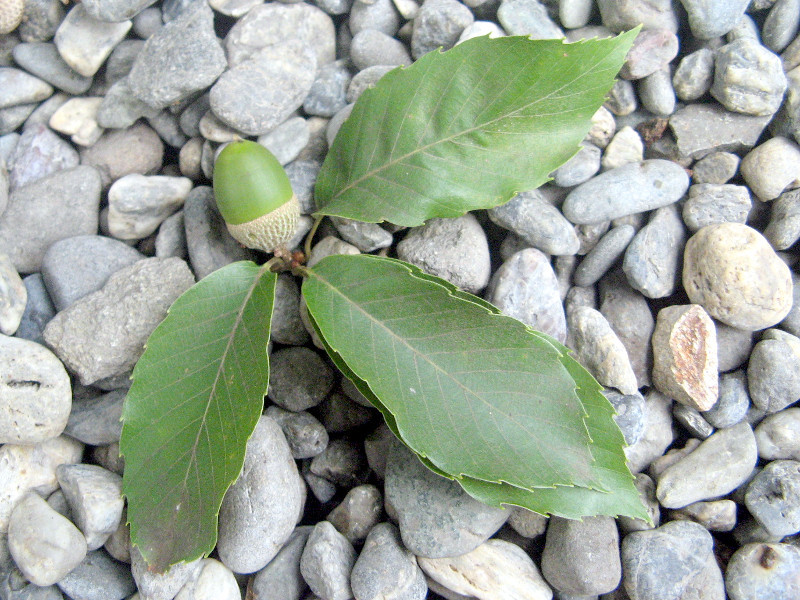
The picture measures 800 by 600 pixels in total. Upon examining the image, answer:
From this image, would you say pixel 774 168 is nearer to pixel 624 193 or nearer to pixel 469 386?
pixel 624 193

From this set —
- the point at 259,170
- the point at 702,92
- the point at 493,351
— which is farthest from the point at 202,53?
the point at 702,92

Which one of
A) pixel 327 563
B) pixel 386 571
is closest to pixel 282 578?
pixel 327 563

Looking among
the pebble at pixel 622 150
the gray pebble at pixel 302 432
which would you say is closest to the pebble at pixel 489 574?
the gray pebble at pixel 302 432

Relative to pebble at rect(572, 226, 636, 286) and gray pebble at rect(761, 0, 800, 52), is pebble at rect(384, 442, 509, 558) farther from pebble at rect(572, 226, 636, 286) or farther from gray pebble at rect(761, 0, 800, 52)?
gray pebble at rect(761, 0, 800, 52)

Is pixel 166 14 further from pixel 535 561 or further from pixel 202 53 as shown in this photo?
pixel 535 561

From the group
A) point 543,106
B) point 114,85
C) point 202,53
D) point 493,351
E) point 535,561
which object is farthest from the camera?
point 114,85

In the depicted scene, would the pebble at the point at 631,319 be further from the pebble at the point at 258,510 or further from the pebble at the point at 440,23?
the pebble at the point at 258,510

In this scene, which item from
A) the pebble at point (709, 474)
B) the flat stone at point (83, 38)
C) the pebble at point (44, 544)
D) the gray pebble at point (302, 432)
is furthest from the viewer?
the flat stone at point (83, 38)
